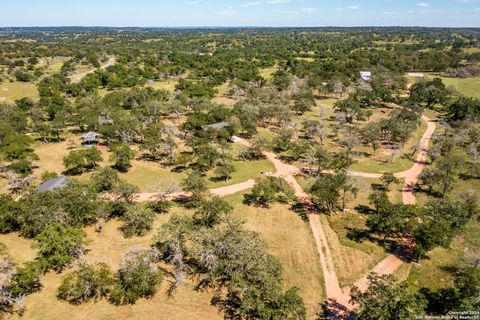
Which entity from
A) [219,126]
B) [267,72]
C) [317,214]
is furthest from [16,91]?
[317,214]

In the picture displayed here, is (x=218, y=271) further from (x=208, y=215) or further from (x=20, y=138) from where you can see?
(x=20, y=138)

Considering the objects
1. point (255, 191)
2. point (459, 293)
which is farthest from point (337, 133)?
point (459, 293)

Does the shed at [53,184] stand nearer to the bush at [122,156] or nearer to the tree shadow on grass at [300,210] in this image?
the bush at [122,156]

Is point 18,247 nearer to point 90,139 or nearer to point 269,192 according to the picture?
point 269,192

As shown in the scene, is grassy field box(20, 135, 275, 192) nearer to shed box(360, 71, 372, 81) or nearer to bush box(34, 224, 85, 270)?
bush box(34, 224, 85, 270)

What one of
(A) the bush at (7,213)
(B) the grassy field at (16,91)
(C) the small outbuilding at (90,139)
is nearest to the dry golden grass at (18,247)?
(A) the bush at (7,213)
